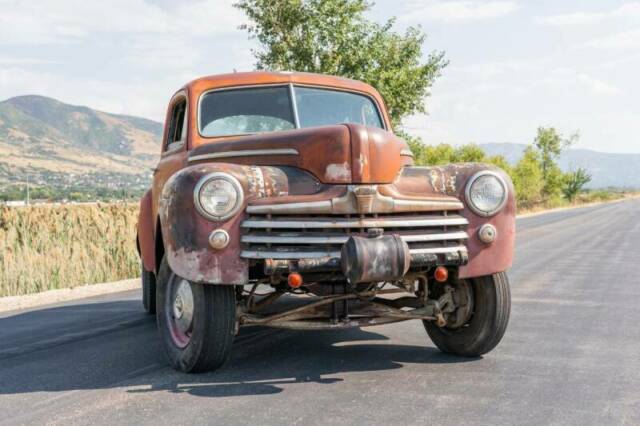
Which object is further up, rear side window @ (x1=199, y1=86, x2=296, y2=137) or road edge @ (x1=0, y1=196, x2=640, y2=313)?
rear side window @ (x1=199, y1=86, x2=296, y2=137)

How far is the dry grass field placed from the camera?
36.9ft

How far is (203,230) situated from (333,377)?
1.23 meters

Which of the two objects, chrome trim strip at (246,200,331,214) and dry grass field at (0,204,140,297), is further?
dry grass field at (0,204,140,297)

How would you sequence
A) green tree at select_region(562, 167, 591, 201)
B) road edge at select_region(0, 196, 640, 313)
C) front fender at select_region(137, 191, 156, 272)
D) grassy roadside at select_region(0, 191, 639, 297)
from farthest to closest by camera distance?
green tree at select_region(562, 167, 591, 201) → grassy roadside at select_region(0, 191, 639, 297) → road edge at select_region(0, 196, 640, 313) → front fender at select_region(137, 191, 156, 272)

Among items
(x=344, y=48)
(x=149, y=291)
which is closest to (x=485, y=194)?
(x=149, y=291)

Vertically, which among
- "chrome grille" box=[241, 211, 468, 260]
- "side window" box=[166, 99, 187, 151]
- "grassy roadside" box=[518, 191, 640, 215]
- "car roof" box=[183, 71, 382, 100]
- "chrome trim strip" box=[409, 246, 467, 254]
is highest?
"car roof" box=[183, 71, 382, 100]

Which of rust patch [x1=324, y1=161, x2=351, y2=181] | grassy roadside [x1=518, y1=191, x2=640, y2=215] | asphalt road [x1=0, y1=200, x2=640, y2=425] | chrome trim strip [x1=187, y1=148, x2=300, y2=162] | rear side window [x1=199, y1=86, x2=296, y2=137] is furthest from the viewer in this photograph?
grassy roadside [x1=518, y1=191, x2=640, y2=215]

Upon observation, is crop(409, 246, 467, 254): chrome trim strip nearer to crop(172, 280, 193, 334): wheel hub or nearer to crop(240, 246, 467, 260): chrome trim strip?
crop(240, 246, 467, 260): chrome trim strip

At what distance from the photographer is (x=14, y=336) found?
21.6ft

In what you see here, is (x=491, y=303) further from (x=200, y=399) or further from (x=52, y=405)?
(x=52, y=405)

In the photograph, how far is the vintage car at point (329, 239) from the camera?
14.5 feet

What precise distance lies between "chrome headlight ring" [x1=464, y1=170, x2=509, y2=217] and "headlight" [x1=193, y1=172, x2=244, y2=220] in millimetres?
1454

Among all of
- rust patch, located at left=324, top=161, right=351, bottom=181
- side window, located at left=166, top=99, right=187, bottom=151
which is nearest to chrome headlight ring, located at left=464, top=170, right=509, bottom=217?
rust patch, located at left=324, top=161, right=351, bottom=181

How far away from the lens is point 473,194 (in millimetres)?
4812
